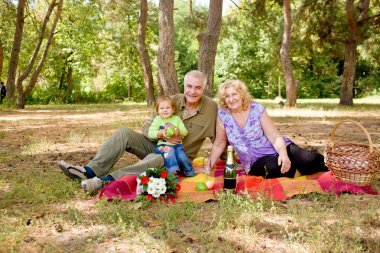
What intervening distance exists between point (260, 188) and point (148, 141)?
1.55m

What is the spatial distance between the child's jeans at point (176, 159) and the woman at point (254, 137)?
10.2 inches

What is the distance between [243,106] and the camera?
4.60 metres

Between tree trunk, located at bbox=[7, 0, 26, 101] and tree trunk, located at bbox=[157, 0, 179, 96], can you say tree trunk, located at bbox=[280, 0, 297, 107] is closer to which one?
tree trunk, located at bbox=[157, 0, 179, 96]

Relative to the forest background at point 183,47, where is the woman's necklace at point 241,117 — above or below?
below

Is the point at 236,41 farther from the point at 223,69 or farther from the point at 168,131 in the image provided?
the point at 168,131

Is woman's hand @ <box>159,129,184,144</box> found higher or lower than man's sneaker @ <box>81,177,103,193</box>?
higher

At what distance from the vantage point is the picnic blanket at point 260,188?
13.1 feet

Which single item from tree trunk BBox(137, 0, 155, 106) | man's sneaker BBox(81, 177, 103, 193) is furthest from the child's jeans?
tree trunk BBox(137, 0, 155, 106)

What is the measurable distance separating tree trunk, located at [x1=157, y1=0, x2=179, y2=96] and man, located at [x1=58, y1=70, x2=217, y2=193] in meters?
4.63

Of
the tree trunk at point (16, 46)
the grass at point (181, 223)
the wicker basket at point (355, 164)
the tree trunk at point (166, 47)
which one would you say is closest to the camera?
the grass at point (181, 223)

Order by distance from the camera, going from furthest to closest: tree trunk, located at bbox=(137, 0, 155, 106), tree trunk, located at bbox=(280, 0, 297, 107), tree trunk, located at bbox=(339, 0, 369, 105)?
tree trunk, located at bbox=(339, 0, 369, 105), tree trunk, located at bbox=(137, 0, 155, 106), tree trunk, located at bbox=(280, 0, 297, 107)

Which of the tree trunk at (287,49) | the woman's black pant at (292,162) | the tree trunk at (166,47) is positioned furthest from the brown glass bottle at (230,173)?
the tree trunk at (287,49)

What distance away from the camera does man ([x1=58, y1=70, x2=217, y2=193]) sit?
4449 mm

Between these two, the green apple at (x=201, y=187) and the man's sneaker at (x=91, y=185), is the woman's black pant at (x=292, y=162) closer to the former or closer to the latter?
the green apple at (x=201, y=187)
